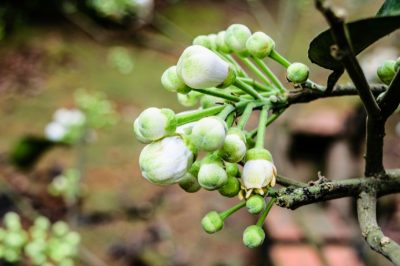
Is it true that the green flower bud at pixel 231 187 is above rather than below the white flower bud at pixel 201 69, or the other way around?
below

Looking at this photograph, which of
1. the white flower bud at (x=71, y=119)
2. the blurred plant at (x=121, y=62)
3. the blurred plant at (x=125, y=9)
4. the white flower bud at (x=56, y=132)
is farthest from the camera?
the blurred plant at (x=121, y=62)

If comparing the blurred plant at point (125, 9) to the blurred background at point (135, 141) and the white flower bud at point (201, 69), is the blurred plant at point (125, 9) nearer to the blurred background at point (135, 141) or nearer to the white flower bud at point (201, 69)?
the blurred background at point (135, 141)

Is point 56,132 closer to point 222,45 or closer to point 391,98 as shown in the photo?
point 222,45

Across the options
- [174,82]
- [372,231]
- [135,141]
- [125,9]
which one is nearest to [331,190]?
[372,231]

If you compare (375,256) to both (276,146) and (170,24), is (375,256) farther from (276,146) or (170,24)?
(170,24)

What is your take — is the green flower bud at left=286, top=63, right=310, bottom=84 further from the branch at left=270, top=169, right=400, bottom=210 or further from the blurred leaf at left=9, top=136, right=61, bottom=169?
the blurred leaf at left=9, top=136, right=61, bottom=169

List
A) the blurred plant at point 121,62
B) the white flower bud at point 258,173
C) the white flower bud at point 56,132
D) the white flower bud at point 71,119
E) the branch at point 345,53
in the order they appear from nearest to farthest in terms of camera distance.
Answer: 1. the branch at point 345,53
2. the white flower bud at point 258,173
3. the white flower bud at point 71,119
4. the white flower bud at point 56,132
5. the blurred plant at point 121,62

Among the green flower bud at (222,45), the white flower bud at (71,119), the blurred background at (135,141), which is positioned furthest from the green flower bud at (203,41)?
the white flower bud at (71,119)
